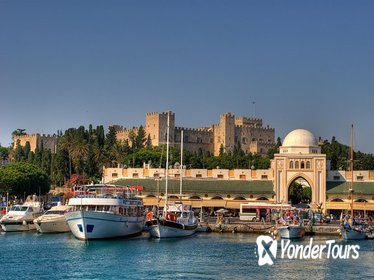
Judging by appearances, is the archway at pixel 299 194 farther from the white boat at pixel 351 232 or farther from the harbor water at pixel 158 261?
the harbor water at pixel 158 261

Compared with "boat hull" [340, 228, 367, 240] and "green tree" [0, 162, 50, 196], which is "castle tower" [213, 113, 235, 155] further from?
"boat hull" [340, 228, 367, 240]

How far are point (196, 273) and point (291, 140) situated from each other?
56.3 meters

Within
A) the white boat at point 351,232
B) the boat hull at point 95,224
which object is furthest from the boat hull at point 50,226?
the white boat at point 351,232

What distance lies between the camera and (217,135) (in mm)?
190500

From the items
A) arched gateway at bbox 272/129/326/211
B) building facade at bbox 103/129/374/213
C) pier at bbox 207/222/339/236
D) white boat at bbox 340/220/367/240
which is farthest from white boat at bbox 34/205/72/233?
arched gateway at bbox 272/129/326/211

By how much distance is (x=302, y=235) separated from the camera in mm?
69812

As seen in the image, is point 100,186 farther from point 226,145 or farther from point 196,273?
point 226,145

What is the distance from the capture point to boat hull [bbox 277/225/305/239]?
67.5 metres

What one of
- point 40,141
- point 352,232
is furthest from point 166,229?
point 40,141

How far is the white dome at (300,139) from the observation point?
100 m

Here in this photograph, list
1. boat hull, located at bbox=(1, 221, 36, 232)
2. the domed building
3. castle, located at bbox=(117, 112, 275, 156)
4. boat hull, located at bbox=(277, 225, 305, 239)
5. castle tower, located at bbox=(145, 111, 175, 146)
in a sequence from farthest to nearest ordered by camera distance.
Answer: castle, located at bbox=(117, 112, 275, 156) → castle tower, located at bbox=(145, 111, 175, 146) → the domed building → boat hull, located at bbox=(1, 221, 36, 232) → boat hull, located at bbox=(277, 225, 305, 239)

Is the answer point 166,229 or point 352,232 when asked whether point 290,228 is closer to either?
point 352,232

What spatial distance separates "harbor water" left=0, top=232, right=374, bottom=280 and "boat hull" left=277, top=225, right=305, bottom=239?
1479mm

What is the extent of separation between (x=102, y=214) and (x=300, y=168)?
135 feet
